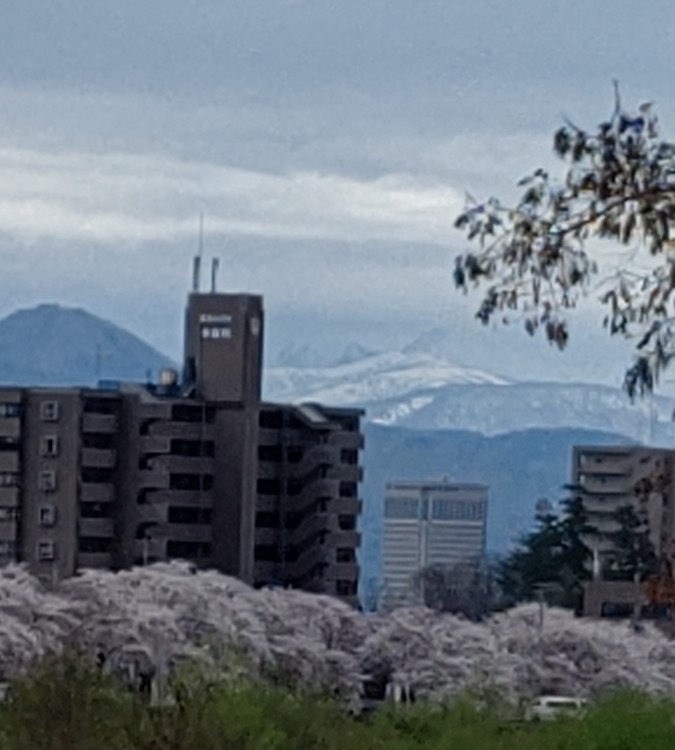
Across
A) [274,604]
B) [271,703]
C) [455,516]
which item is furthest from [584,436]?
[271,703]

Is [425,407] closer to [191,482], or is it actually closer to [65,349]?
[65,349]

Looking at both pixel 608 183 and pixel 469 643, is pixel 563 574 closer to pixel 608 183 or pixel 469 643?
pixel 469 643

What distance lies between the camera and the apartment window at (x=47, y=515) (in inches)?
2397

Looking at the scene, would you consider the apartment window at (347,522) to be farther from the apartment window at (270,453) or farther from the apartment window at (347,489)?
the apartment window at (270,453)

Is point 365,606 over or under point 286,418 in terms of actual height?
under

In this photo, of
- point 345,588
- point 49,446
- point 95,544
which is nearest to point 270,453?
point 345,588

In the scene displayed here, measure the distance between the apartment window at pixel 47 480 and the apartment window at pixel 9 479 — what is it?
0.56m

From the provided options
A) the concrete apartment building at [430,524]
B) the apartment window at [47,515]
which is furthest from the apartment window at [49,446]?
the concrete apartment building at [430,524]

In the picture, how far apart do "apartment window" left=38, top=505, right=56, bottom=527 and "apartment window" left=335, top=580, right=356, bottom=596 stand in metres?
7.69

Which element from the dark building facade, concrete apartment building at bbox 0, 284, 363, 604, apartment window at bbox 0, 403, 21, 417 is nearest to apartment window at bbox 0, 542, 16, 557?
concrete apartment building at bbox 0, 284, 363, 604

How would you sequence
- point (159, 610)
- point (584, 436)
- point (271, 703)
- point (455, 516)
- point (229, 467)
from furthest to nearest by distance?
point (584, 436) → point (455, 516) → point (229, 467) → point (159, 610) → point (271, 703)

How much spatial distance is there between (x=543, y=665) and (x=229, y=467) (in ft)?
54.0

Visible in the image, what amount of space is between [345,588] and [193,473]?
16.8 feet

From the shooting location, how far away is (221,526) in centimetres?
6444
